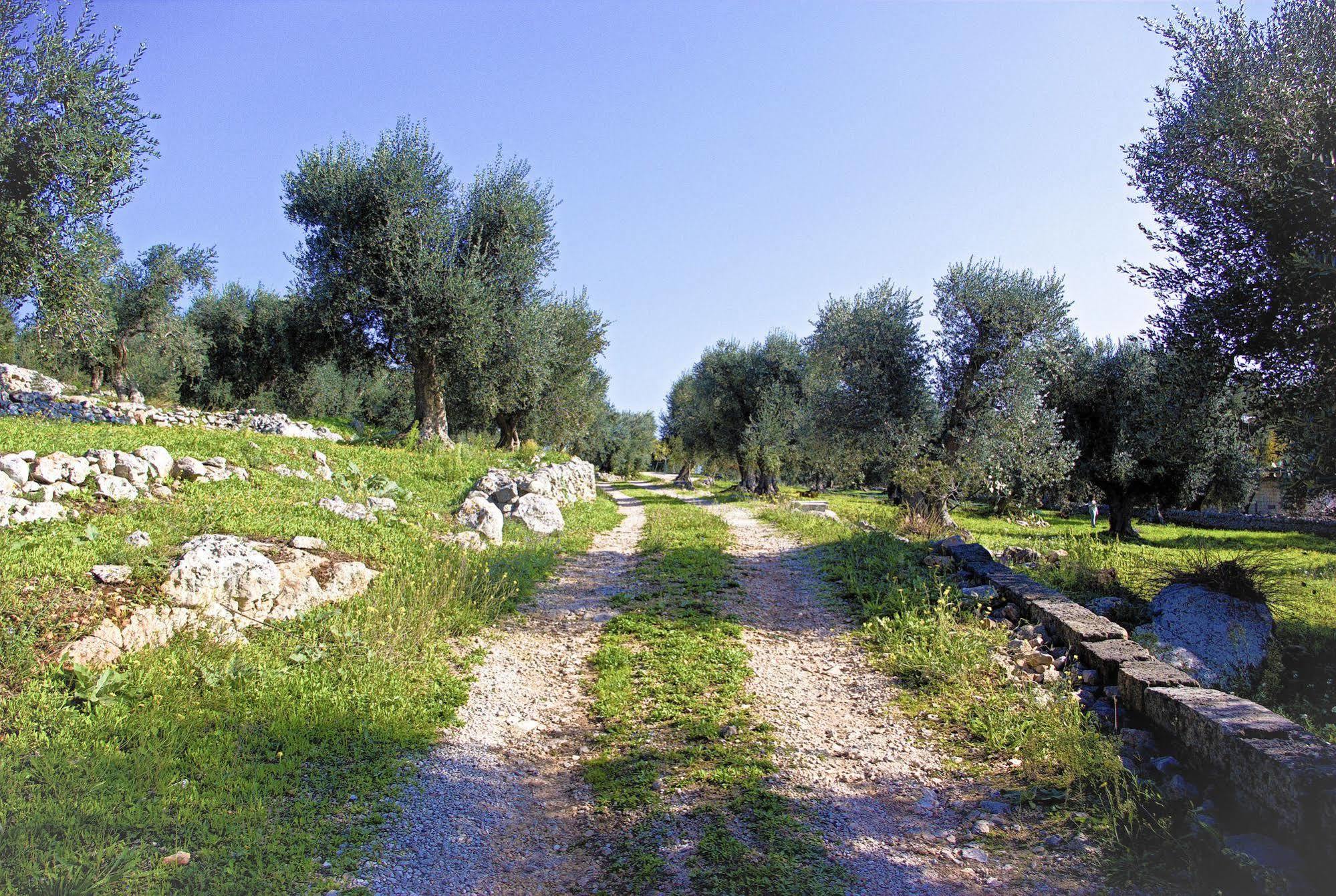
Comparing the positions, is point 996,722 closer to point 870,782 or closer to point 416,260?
point 870,782

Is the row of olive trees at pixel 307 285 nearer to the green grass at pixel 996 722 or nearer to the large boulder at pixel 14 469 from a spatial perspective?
the large boulder at pixel 14 469

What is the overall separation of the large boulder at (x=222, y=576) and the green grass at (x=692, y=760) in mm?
3509

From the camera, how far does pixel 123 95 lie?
12898mm

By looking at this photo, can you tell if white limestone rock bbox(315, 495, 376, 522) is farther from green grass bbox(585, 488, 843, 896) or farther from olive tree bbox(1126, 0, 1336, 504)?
olive tree bbox(1126, 0, 1336, 504)

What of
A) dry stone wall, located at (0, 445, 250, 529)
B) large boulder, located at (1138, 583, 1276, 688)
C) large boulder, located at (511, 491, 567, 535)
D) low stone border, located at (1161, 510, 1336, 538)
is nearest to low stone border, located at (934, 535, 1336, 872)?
large boulder, located at (1138, 583, 1276, 688)

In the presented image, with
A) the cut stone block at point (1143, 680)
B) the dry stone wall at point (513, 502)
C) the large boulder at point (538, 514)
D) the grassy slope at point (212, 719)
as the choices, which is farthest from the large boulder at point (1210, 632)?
the large boulder at point (538, 514)

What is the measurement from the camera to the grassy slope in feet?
11.0

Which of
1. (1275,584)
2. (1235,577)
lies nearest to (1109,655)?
(1235,577)

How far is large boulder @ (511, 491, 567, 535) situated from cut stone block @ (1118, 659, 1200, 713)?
9997 mm

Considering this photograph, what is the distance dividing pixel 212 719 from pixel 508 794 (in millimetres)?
2255

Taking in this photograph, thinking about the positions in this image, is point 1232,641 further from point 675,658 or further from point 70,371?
point 70,371

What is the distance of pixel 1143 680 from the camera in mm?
5312

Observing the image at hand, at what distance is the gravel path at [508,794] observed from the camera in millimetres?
3578

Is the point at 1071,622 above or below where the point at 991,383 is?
below
